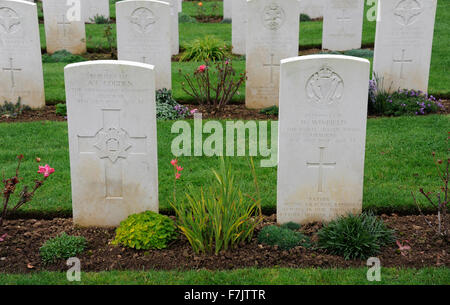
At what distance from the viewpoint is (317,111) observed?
5211mm

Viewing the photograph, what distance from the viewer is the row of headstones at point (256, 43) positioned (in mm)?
8766

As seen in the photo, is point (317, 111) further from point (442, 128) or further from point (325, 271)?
point (442, 128)

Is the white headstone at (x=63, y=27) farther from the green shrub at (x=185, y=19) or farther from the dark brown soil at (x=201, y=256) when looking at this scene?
the dark brown soil at (x=201, y=256)

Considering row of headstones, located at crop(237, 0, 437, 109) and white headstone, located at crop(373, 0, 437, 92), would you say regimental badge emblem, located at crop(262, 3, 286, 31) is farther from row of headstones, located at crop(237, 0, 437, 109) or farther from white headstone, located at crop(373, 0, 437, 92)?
white headstone, located at crop(373, 0, 437, 92)

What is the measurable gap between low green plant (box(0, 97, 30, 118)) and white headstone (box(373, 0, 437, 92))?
590 centimetres

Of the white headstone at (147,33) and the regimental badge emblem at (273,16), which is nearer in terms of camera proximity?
the regimental badge emblem at (273,16)

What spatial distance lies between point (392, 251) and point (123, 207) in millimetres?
2600

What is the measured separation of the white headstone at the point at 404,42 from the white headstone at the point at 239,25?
4.23 m

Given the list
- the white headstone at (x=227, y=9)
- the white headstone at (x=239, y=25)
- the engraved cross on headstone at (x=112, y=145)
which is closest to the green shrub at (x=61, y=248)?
the engraved cross on headstone at (x=112, y=145)

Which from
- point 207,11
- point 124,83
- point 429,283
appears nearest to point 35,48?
point 124,83

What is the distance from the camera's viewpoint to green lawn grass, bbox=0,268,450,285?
4.46m

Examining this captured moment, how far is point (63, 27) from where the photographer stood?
12969 mm

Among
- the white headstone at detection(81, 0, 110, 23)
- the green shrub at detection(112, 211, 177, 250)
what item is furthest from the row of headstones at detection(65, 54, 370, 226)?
the white headstone at detection(81, 0, 110, 23)

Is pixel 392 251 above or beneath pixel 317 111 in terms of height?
beneath
